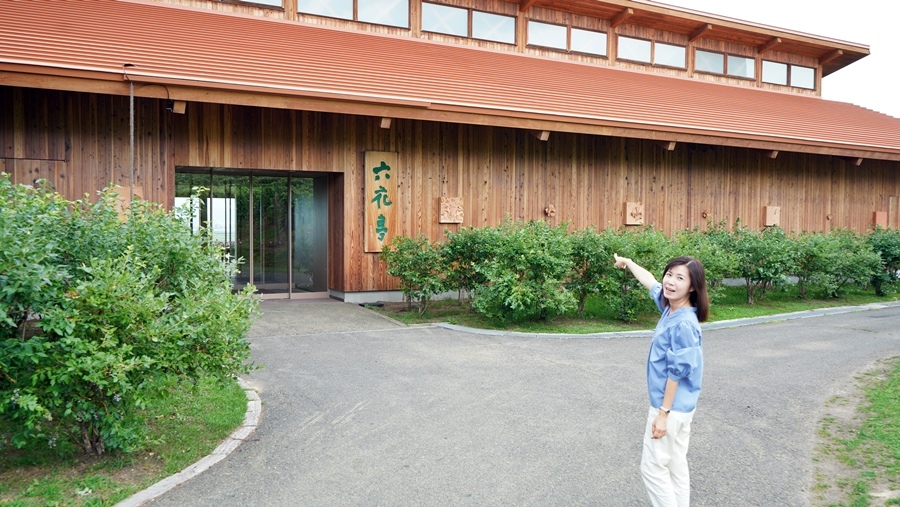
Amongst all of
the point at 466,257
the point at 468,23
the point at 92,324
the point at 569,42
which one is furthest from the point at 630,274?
the point at 569,42

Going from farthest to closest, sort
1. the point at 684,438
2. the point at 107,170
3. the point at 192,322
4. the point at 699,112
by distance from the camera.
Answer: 1. the point at 699,112
2. the point at 107,170
3. the point at 192,322
4. the point at 684,438

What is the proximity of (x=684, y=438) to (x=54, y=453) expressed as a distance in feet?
13.8

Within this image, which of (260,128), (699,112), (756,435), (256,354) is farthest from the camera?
(699,112)

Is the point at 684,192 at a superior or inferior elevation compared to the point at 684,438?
superior

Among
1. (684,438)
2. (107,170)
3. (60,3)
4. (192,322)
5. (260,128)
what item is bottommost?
(684,438)

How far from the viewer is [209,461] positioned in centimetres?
470

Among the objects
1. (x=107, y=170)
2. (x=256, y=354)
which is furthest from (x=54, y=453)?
(x=107, y=170)

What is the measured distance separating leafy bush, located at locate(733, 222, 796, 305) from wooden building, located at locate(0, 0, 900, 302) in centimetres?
289

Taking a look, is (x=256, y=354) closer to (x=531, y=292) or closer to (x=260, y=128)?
(x=531, y=292)

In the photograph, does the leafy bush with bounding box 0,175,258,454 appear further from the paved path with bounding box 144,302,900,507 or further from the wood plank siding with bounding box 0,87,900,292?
the wood plank siding with bounding box 0,87,900,292

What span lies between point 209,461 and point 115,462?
611mm

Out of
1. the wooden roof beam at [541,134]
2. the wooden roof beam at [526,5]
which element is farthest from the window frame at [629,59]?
the wooden roof beam at [541,134]

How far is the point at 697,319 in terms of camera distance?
11.6 ft

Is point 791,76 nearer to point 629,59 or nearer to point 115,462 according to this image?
point 629,59
